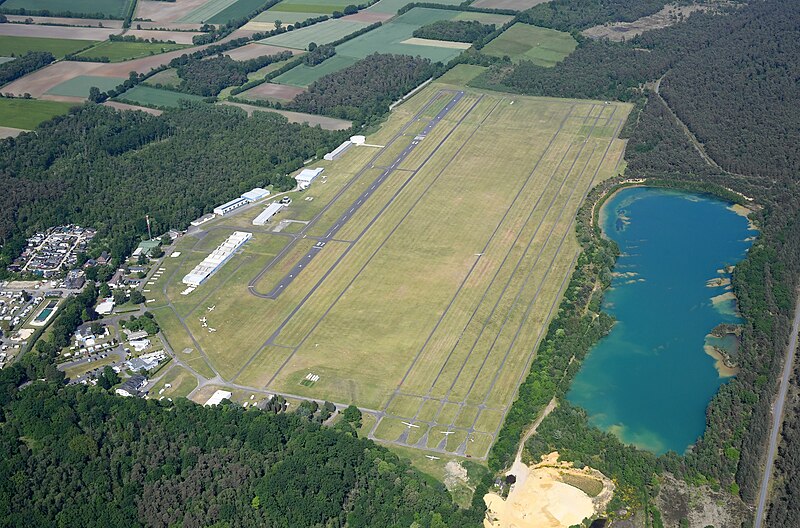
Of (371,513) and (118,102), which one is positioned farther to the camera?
(118,102)

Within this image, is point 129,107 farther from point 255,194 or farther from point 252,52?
point 255,194

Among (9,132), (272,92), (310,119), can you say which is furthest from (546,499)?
(9,132)

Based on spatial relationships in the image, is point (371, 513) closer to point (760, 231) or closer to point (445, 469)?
point (445, 469)

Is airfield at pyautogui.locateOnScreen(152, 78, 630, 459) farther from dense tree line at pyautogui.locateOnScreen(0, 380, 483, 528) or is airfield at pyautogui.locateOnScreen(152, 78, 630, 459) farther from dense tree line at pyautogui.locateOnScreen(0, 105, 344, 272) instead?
dense tree line at pyautogui.locateOnScreen(0, 105, 344, 272)

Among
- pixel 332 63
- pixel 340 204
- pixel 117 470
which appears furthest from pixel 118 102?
pixel 117 470

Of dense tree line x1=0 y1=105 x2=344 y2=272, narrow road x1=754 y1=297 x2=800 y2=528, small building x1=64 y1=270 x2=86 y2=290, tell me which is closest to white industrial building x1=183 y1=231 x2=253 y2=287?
dense tree line x1=0 y1=105 x2=344 y2=272

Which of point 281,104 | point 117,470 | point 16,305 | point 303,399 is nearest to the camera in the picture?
point 117,470
